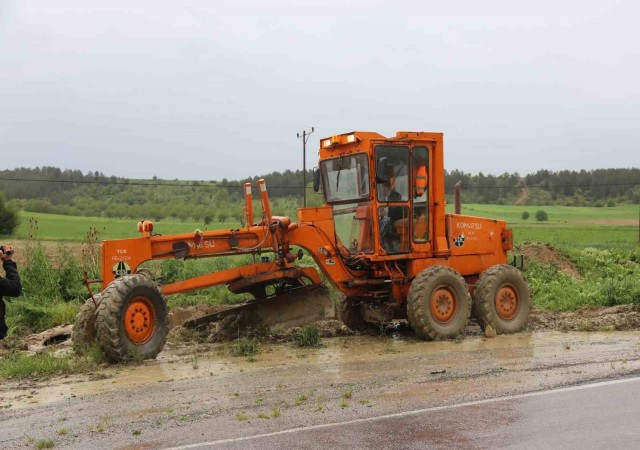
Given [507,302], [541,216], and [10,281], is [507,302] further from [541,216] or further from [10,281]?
→ [541,216]

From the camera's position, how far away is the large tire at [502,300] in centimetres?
1310

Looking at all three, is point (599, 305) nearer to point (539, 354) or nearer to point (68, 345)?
point (539, 354)

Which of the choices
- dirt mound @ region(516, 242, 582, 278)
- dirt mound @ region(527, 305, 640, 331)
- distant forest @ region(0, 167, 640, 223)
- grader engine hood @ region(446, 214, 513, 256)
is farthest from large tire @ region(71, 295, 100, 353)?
distant forest @ region(0, 167, 640, 223)

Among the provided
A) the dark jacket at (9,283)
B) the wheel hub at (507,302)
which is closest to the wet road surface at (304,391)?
the dark jacket at (9,283)

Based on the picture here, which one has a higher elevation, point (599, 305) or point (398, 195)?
point (398, 195)

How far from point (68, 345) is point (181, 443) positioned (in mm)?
6788

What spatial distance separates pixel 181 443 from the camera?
6.45 m

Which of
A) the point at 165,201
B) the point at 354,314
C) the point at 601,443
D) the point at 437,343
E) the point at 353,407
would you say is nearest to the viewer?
the point at 601,443

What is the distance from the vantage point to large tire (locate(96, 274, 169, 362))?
10.1 m

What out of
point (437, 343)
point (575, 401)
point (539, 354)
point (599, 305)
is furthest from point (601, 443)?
point (599, 305)

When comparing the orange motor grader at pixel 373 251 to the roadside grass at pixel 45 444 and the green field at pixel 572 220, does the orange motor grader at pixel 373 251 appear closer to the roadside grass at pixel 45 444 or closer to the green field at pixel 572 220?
the roadside grass at pixel 45 444

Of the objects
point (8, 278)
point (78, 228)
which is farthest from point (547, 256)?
point (78, 228)

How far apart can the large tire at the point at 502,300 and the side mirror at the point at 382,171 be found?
2595mm

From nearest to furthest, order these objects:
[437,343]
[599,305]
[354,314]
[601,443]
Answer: [601,443] < [437,343] < [354,314] < [599,305]
